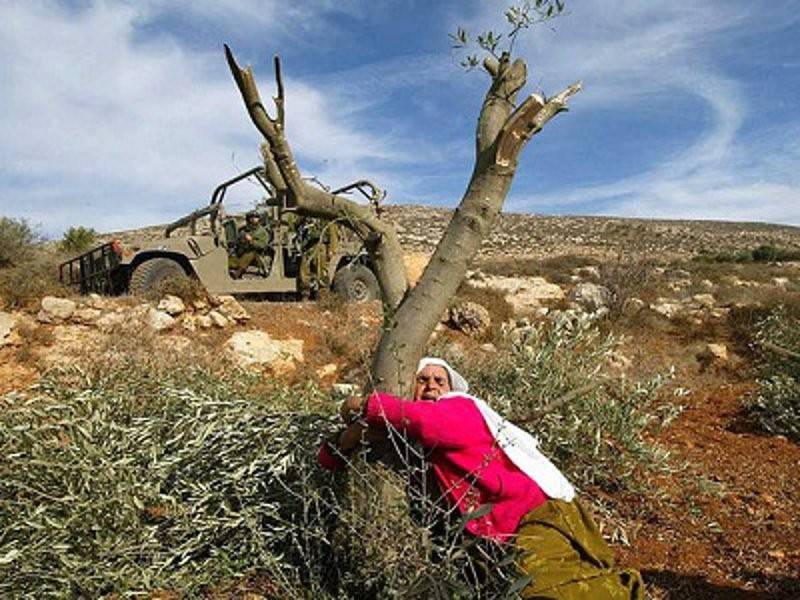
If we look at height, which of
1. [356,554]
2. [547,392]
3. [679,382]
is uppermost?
[547,392]

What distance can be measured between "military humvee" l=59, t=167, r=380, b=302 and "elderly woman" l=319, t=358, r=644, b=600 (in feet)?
24.8

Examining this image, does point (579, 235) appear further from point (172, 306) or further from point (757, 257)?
point (172, 306)

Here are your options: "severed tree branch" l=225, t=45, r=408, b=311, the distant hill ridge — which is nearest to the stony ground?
"severed tree branch" l=225, t=45, r=408, b=311

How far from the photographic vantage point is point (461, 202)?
3.32 meters

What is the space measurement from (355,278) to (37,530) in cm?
999

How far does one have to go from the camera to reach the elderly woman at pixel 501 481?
8.44 ft

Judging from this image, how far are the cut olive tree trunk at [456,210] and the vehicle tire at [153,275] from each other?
7.59 metres

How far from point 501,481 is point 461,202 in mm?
1284

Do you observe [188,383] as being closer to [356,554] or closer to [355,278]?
[356,554]

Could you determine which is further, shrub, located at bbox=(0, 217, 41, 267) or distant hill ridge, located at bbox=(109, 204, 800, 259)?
distant hill ridge, located at bbox=(109, 204, 800, 259)

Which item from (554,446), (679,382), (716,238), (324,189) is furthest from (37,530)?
(716,238)

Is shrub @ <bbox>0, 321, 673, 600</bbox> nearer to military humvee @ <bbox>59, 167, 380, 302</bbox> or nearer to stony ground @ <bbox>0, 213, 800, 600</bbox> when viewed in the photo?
stony ground @ <bbox>0, 213, 800, 600</bbox>

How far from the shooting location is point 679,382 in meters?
8.88

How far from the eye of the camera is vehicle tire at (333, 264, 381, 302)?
12.3 meters
